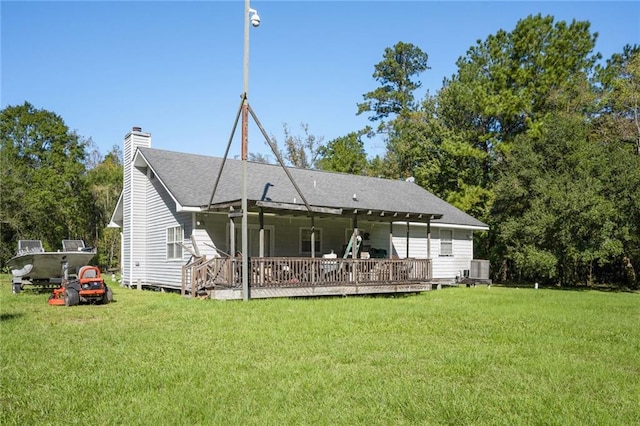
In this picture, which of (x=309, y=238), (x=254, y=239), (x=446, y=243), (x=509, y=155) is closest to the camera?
(x=254, y=239)

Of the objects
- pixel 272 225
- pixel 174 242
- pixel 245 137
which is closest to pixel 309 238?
pixel 272 225

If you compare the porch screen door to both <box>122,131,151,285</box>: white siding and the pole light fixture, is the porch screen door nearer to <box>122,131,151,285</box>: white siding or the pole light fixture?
the pole light fixture

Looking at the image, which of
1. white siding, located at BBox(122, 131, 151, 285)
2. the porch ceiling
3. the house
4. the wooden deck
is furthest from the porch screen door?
white siding, located at BBox(122, 131, 151, 285)

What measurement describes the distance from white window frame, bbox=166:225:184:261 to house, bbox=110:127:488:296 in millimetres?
35

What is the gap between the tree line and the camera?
23125 millimetres

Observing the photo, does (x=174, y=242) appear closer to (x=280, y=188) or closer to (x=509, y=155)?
(x=280, y=188)

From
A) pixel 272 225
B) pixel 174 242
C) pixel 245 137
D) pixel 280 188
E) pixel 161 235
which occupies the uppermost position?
pixel 245 137

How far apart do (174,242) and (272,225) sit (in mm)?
3460

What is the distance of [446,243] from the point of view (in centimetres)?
2469

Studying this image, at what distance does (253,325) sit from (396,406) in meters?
4.99

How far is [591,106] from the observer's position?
1153 inches

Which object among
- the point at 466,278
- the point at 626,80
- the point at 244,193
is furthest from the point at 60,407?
the point at 626,80

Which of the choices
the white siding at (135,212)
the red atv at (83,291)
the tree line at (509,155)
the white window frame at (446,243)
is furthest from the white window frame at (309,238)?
the tree line at (509,155)

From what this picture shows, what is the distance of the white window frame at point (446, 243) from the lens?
24.5 metres
